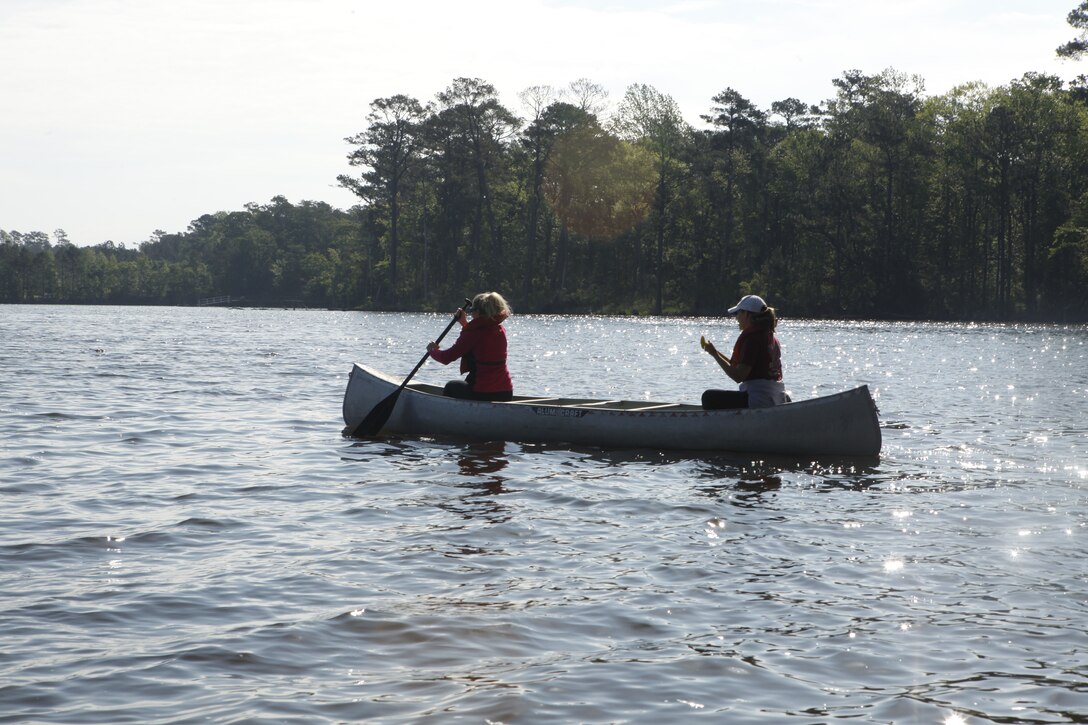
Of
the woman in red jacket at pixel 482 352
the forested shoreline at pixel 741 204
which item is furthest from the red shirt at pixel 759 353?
the forested shoreline at pixel 741 204

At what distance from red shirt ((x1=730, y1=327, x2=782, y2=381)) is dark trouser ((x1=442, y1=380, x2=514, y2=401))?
10.5ft

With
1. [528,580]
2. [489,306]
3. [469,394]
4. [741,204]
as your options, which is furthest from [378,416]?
[741,204]

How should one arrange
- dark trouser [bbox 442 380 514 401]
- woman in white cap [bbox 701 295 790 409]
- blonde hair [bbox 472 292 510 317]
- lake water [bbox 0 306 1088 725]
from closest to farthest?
lake water [bbox 0 306 1088 725]
woman in white cap [bbox 701 295 790 409]
blonde hair [bbox 472 292 510 317]
dark trouser [bbox 442 380 514 401]

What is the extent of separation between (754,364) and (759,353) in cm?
16

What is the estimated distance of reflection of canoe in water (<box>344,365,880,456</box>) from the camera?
1247 cm

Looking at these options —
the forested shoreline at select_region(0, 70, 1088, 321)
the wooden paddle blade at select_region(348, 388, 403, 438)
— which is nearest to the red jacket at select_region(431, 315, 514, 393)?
the wooden paddle blade at select_region(348, 388, 403, 438)

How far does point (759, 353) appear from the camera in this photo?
1253 cm

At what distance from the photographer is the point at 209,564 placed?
7398 millimetres

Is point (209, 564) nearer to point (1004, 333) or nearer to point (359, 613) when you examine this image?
point (359, 613)

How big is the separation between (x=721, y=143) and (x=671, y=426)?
67819mm

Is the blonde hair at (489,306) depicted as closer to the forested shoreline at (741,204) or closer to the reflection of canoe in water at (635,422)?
the reflection of canoe in water at (635,422)

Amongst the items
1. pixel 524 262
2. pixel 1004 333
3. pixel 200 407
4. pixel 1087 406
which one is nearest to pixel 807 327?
pixel 1004 333

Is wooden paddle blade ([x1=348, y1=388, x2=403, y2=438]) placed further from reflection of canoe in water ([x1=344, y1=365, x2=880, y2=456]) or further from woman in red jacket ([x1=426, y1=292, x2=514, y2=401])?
woman in red jacket ([x1=426, y1=292, x2=514, y2=401])

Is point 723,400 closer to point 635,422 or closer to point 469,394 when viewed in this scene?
point 635,422
